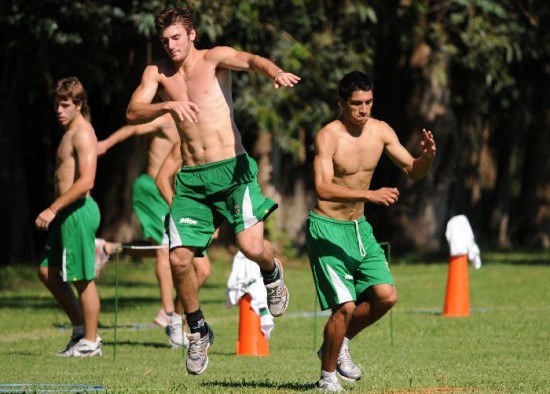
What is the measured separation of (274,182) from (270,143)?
0.84 m

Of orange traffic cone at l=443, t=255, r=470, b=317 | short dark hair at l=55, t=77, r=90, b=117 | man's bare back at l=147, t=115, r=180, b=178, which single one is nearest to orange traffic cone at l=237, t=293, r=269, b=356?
short dark hair at l=55, t=77, r=90, b=117

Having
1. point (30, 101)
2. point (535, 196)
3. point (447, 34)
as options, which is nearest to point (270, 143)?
point (447, 34)

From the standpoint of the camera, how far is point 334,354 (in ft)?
32.2

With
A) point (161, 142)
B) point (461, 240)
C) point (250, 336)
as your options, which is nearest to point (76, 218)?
point (250, 336)

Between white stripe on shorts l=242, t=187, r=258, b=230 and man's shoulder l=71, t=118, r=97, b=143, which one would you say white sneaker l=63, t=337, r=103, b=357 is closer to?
man's shoulder l=71, t=118, r=97, b=143

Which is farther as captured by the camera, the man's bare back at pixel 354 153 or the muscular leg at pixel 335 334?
the man's bare back at pixel 354 153

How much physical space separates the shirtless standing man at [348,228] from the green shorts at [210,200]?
508 mm

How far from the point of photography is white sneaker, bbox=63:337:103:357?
12984mm

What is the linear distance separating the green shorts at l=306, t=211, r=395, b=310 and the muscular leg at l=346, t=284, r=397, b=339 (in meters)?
0.06

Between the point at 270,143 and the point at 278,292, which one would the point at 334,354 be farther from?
the point at 270,143

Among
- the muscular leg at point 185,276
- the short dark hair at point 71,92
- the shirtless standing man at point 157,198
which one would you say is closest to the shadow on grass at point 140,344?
the shirtless standing man at point 157,198

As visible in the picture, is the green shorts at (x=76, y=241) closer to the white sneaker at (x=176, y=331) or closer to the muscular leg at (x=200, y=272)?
the white sneaker at (x=176, y=331)

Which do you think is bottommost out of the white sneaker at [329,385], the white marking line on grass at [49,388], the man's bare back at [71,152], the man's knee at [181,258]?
the white marking line on grass at [49,388]

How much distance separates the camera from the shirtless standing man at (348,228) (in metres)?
9.82
